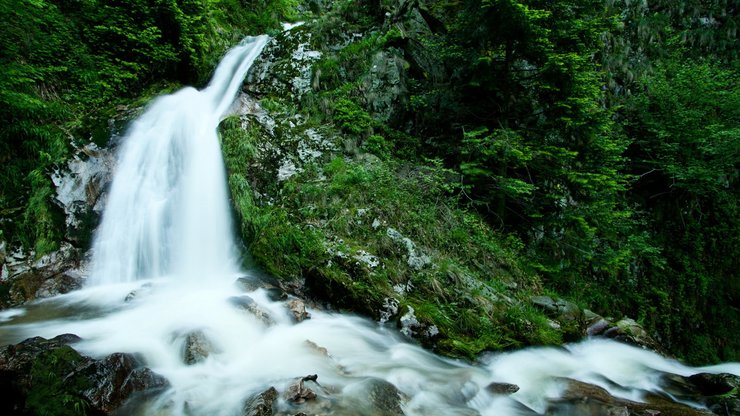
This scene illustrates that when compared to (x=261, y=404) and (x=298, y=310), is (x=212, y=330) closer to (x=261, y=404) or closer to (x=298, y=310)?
(x=298, y=310)

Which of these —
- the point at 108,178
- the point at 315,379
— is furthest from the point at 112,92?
the point at 315,379

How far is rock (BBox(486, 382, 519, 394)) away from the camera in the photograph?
461 centimetres

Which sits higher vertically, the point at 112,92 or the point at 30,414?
the point at 112,92

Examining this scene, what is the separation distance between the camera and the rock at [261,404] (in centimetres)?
346

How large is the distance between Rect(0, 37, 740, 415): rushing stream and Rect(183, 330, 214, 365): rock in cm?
6

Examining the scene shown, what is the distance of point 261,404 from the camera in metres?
3.53

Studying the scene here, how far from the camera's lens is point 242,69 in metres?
10.7

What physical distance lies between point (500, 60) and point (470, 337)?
6.02m

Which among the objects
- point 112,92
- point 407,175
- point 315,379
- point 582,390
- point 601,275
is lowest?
point 601,275

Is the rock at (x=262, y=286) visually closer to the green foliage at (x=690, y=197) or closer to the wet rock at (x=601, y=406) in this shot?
the wet rock at (x=601, y=406)

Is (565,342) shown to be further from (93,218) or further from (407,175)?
(93,218)

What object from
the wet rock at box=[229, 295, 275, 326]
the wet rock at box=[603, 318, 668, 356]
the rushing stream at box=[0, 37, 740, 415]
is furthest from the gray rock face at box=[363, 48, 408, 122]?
the wet rock at box=[603, 318, 668, 356]

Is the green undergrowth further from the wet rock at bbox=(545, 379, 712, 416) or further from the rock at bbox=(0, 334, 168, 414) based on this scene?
the rock at bbox=(0, 334, 168, 414)

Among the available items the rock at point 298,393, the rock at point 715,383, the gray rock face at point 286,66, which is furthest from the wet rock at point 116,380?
the gray rock face at point 286,66
